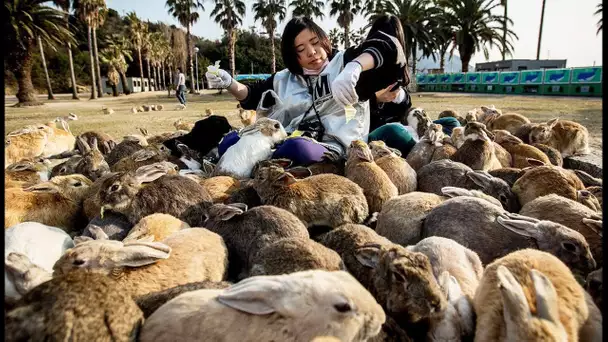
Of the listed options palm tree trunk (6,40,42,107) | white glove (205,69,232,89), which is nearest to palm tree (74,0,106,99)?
palm tree trunk (6,40,42,107)

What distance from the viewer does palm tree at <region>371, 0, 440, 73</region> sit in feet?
140

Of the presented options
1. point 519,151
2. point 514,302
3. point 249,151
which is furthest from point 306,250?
point 519,151

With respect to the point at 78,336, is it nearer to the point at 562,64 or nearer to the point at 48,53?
the point at 562,64

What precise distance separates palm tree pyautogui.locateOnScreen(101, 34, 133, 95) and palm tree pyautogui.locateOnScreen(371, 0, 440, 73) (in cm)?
3345

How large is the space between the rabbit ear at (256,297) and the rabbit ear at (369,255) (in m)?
0.75

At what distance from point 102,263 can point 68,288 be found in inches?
24.2

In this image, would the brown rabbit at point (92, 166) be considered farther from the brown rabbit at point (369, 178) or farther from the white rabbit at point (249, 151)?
the brown rabbit at point (369, 178)

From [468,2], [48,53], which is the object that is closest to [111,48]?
[48,53]

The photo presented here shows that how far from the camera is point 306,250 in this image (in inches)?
87.5

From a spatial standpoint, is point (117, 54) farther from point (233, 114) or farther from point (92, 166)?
point (92, 166)

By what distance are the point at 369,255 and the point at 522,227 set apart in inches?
43.3

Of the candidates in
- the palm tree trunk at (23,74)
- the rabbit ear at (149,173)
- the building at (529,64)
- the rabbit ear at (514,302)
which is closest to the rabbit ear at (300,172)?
the rabbit ear at (149,173)

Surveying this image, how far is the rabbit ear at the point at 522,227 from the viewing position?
2.55m

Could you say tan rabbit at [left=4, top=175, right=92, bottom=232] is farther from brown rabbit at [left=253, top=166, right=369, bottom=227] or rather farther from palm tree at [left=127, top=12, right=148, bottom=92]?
palm tree at [left=127, top=12, right=148, bottom=92]
